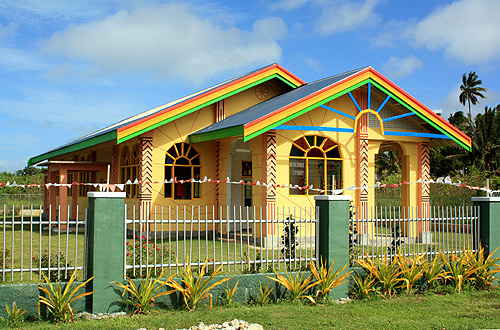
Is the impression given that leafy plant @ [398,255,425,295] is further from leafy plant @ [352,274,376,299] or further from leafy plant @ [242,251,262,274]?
leafy plant @ [242,251,262,274]

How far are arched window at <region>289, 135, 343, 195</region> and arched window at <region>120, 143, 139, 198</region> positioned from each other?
5237mm

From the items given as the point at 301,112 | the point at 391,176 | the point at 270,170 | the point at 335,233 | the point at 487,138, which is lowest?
the point at 335,233

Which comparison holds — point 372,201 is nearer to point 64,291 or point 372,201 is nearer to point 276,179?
point 276,179

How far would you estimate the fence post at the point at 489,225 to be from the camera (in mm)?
10797

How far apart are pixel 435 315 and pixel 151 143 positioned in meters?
10.5

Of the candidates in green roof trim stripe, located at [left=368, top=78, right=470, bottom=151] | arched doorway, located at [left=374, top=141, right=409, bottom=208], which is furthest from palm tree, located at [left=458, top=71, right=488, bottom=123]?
green roof trim stripe, located at [left=368, top=78, right=470, bottom=151]

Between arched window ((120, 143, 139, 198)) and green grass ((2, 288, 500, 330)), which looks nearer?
green grass ((2, 288, 500, 330))

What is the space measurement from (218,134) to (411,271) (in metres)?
7.60

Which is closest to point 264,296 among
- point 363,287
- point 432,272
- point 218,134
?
point 363,287

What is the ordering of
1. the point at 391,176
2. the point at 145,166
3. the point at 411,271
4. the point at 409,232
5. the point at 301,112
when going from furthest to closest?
1. the point at 391,176
2. the point at 145,166
3. the point at 301,112
4. the point at 409,232
5. the point at 411,271

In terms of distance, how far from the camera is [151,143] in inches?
640

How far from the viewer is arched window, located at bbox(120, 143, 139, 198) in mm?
17586

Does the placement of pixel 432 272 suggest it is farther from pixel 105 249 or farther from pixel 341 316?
pixel 105 249

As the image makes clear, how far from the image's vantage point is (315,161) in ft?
54.6
